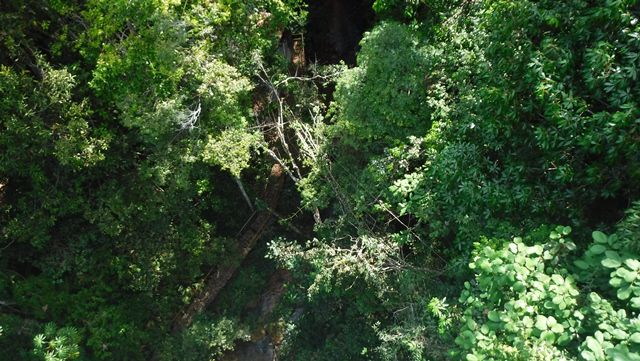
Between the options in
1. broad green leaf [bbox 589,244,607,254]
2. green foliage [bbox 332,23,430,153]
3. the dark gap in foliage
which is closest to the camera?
broad green leaf [bbox 589,244,607,254]

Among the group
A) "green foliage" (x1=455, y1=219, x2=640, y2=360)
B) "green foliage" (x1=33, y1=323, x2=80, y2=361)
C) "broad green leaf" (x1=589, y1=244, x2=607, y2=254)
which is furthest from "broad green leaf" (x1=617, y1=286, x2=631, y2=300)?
"green foliage" (x1=33, y1=323, x2=80, y2=361)

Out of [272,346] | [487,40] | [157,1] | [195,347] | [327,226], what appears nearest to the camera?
[487,40]

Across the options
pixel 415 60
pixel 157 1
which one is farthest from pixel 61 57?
pixel 415 60

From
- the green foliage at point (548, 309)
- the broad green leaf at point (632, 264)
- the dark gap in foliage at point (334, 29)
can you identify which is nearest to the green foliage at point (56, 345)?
the green foliage at point (548, 309)

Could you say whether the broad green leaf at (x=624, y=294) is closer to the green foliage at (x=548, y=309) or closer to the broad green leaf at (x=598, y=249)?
the green foliage at (x=548, y=309)

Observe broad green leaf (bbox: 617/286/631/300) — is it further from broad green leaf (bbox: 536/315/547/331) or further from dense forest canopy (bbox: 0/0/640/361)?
broad green leaf (bbox: 536/315/547/331)

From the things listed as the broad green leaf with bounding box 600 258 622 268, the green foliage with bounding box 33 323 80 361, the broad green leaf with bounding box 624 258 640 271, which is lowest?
the green foliage with bounding box 33 323 80 361

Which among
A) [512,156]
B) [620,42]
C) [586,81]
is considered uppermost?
[620,42]

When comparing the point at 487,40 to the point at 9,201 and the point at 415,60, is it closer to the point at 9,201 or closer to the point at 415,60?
the point at 415,60
